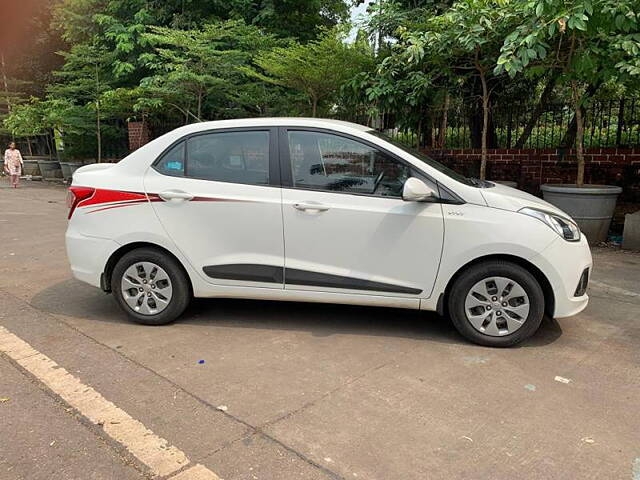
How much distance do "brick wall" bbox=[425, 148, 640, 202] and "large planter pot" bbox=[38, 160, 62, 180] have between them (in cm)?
1697

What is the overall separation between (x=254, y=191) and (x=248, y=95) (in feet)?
29.1

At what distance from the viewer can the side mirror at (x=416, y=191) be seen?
3814 mm

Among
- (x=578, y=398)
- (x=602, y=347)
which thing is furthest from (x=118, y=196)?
(x=602, y=347)

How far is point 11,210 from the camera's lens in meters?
11.7

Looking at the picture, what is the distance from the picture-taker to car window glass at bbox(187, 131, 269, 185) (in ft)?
13.8

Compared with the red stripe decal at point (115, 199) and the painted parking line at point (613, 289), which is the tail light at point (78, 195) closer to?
the red stripe decal at point (115, 199)

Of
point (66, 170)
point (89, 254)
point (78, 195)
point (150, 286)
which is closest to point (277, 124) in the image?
point (150, 286)

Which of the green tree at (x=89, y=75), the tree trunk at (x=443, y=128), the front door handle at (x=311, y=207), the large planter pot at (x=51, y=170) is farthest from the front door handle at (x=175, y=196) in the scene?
the large planter pot at (x=51, y=170)

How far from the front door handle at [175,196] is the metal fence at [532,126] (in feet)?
21.1

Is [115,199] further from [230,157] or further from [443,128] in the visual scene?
[443,128]

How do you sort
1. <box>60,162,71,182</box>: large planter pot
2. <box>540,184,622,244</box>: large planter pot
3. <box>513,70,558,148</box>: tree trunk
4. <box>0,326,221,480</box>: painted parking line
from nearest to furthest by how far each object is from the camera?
<box>0,326,221,480</box>: painted parking line → <box>540,184,622,244</box>: large planter pot → <box>513,70,558,148</box>: tree trunk → <box>60,162,71,182</box>: large planter pot

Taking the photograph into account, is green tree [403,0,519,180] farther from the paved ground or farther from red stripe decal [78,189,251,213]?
red stripe decal [78,189,251,213]

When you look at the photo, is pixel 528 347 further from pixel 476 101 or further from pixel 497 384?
pixel 476 101

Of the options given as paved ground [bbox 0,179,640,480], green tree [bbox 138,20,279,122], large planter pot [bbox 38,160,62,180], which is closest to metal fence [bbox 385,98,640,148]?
green tree [bbox 138,20,279,122]
